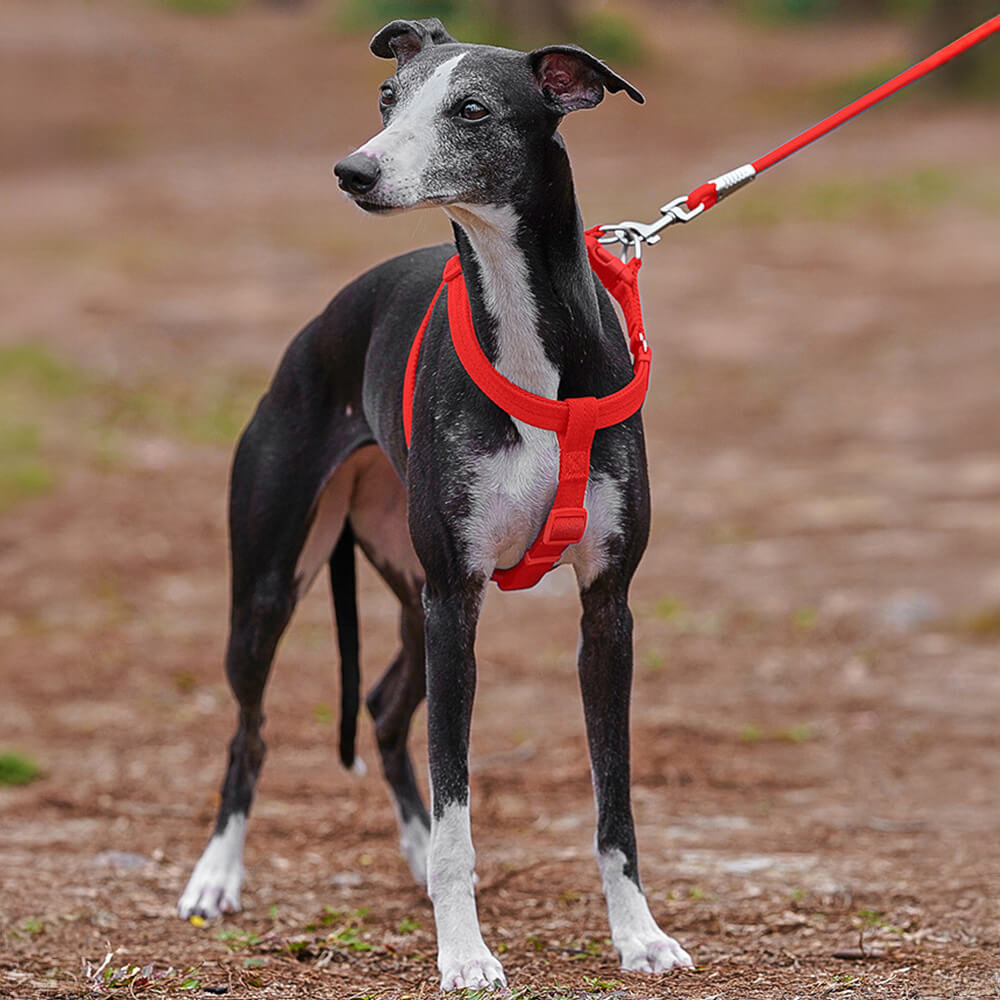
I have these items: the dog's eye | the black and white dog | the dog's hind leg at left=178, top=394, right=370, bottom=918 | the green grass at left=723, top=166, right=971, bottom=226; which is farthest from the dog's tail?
the green grass at left=723, top=166, right=971, bottom=226

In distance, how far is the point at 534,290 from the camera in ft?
12.4

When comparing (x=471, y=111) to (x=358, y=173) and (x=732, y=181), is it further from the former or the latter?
(x=732, y=181)

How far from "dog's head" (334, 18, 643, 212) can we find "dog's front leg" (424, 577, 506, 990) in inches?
37.0

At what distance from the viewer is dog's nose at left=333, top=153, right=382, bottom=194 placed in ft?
10.8

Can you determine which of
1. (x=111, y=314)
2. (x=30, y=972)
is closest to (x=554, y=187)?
(x=30, y=972)

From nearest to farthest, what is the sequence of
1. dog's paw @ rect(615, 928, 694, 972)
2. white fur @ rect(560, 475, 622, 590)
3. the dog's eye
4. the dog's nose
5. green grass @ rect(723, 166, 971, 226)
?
the dog's nose → the dog's eye → white fur @ rect(560, 475, 622, 590) → dog's paw @ rect(615, 928, 694, 972) → green grass @ rect(723, 166, 971, 226)

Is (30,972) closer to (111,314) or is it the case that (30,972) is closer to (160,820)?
(160,820)

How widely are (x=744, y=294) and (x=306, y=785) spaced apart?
10519mm

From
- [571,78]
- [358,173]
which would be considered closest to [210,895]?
[358,173]

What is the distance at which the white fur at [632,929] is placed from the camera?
13.1 ft

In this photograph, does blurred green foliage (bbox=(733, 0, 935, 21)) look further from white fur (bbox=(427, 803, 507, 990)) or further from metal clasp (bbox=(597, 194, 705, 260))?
white fur (bbox=(427, 803, 507, 990))

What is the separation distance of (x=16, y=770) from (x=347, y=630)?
1664mm

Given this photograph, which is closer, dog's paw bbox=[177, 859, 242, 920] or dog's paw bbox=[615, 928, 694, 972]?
dog's paw bbox=[615, 928, 694, 972]

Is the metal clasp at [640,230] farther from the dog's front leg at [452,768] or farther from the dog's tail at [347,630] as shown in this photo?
the dog's tail at [347,630]
